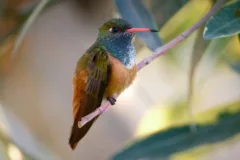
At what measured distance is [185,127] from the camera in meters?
0.96

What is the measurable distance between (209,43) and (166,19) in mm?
91

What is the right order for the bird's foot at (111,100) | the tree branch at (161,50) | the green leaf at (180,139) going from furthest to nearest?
the green leaf at (180,139), the bird's foot at (111,100), the tree branch at (161,50)

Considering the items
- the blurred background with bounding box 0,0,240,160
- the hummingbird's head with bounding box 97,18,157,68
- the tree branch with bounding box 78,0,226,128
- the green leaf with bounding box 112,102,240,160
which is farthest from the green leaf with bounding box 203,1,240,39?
the blurred background with bounding box 0,0,240,160

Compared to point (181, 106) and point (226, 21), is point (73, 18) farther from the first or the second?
point (226, 21)

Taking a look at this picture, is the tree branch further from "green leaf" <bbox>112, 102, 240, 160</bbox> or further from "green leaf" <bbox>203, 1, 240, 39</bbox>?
"green leaf" <bbox>112, 102, 240, 160</bbox>

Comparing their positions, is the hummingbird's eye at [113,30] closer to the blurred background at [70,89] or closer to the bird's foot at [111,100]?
the bird's foot at [111,100]

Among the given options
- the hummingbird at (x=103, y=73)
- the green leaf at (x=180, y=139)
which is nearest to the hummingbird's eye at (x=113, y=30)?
the hummingbird at (x=103, y=73)

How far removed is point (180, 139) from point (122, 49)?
0.27m

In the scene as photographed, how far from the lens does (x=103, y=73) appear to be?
704 millimetres

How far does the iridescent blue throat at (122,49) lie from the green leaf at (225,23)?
0.13m

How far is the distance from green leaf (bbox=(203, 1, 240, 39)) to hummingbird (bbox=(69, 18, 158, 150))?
0.32 ft

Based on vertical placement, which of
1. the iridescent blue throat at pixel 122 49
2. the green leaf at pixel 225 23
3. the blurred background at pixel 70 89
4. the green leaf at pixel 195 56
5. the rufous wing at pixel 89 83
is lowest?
the blurred background at pixel 70 89

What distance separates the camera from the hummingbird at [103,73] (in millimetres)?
668

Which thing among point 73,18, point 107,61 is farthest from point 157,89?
point 107,61
